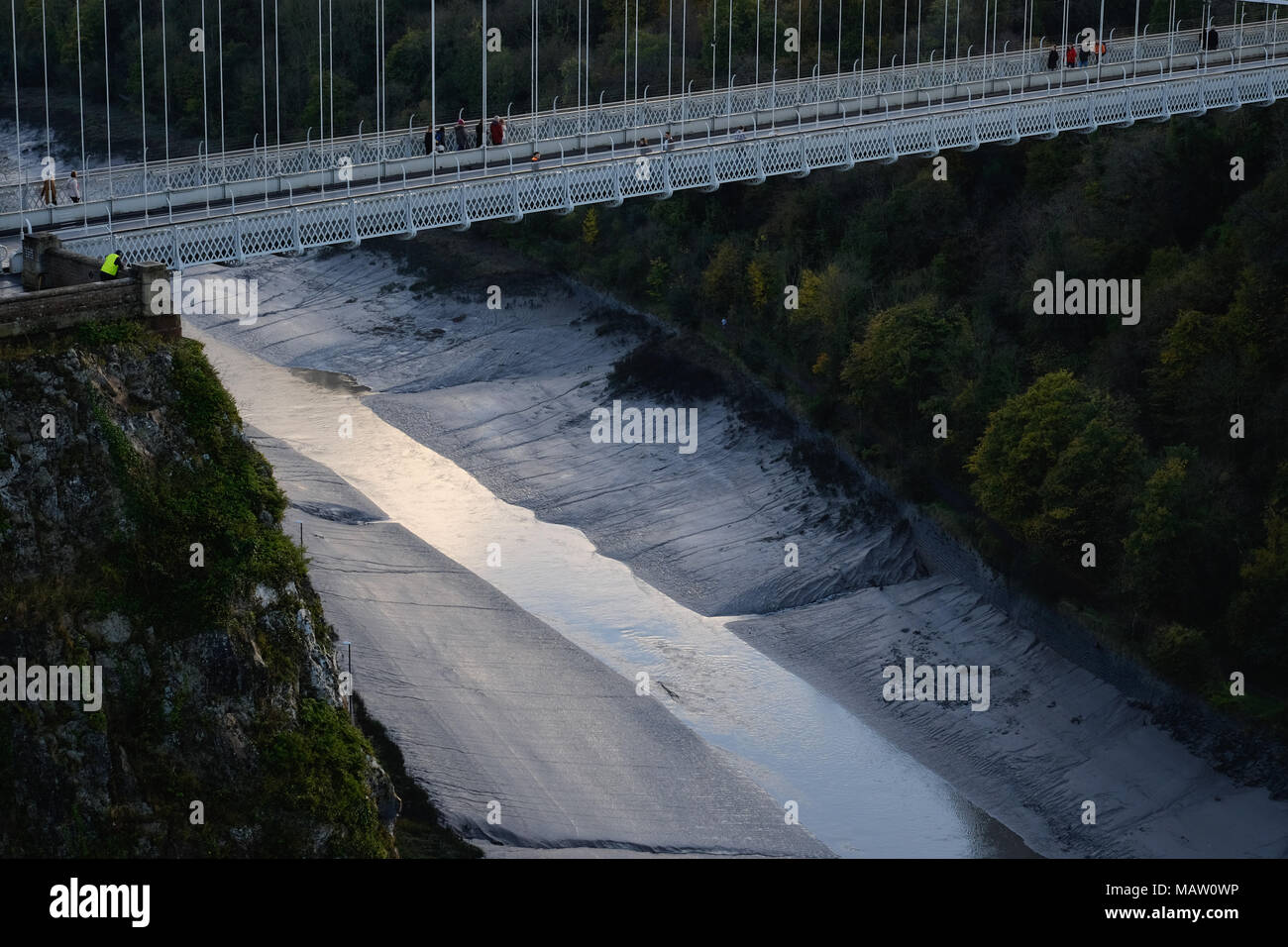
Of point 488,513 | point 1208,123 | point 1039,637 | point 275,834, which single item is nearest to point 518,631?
point 488,513

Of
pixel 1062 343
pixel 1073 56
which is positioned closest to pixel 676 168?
pixel 1062 343

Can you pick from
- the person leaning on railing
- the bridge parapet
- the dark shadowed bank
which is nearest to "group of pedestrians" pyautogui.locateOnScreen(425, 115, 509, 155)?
the bridge parapet

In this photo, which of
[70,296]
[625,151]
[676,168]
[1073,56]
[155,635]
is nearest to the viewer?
[155,635]

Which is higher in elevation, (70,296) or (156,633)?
(70,296)

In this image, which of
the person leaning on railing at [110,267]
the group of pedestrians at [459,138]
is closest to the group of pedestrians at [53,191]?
the person leaning on railing at [110,267]

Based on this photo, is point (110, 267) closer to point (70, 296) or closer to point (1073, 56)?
point (70, 296)

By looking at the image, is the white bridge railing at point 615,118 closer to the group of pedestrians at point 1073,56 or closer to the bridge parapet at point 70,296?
the group of pedestrians at point 1073,56
